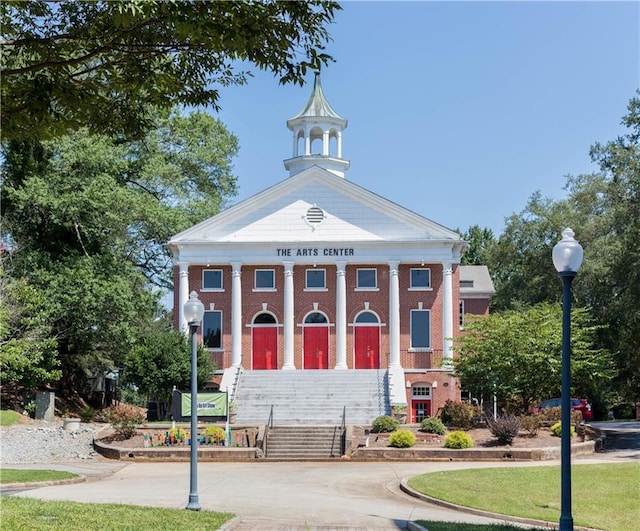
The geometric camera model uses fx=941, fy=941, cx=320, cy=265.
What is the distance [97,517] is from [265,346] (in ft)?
105

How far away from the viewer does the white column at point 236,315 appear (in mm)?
44094

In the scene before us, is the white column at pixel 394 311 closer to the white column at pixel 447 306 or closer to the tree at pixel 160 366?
the white column at pixel 447 306

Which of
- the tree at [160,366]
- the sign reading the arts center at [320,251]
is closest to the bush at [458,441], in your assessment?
the tree at [160,366]

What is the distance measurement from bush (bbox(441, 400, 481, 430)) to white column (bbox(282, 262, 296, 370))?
35.2 feet

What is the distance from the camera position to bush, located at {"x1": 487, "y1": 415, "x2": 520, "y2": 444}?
29.7 m

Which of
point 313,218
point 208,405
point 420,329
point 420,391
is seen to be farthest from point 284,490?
point 313,218

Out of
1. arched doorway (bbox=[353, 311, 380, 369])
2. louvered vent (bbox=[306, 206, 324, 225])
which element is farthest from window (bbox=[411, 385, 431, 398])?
louvered vent (bbox=[306, 206, 324, 225])

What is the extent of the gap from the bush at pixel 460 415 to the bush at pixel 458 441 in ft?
11.3

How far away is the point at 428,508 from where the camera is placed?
18609mm

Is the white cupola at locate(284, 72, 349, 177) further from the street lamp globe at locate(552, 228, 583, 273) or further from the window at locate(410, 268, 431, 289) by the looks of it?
the street lamp globe at locate(552, 228, 583, 273)

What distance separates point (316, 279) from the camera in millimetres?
45031

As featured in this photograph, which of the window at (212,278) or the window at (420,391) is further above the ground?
the window at (212,278)

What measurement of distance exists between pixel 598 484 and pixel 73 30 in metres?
15.2

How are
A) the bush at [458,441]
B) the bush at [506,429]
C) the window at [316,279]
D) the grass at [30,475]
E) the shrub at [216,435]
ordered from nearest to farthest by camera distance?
the grass at [30,475]
the bush at [458,441]
the bush at [506,429]
the shrub at [216,435]
the window at [316,279]
